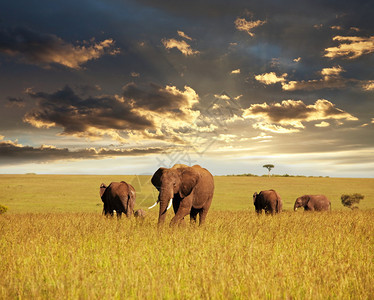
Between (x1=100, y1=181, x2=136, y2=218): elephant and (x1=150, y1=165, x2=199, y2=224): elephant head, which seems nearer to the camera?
(x1=150, y1=165, x2=199, y2=224): elephant head

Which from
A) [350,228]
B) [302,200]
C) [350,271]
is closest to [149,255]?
[350,271]

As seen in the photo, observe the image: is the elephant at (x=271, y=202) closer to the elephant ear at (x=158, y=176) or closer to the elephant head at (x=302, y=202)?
the elephant head at (x=302, y=202)

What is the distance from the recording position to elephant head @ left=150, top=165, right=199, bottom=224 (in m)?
8.50

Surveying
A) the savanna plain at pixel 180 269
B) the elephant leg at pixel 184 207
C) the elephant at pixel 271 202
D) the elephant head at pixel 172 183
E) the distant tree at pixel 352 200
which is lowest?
the distant tree at pixel 352 200

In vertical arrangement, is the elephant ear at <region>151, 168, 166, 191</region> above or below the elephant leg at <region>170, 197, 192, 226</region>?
above

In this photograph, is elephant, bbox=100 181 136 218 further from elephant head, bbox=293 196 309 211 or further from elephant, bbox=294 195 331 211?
elephant head, bbox=293 196 309 211

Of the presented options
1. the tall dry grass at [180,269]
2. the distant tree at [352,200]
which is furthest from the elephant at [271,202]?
the distant tree at [352,200]

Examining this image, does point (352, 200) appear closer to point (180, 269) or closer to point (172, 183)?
point (172, 183)

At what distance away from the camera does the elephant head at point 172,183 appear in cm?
850

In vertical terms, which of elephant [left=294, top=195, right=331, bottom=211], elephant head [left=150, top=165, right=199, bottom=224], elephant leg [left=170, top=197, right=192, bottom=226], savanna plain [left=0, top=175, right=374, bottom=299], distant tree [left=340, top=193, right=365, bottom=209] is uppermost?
elephant head [left=150, top=165, right=199, bottom=224]

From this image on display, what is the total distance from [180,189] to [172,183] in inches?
14.4

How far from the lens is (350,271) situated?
4949 millimetres

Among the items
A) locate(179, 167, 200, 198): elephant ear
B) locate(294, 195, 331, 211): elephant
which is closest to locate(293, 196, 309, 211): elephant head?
locate(294, 195, 331, 211): elephant

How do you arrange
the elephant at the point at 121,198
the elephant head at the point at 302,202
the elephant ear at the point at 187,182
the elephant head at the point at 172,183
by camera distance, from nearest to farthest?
the elephant head at the point at 172,183, the elephant ear at the point at 187,182, the elephant at the point at 121,198, the elephant head at the point at 302,202
